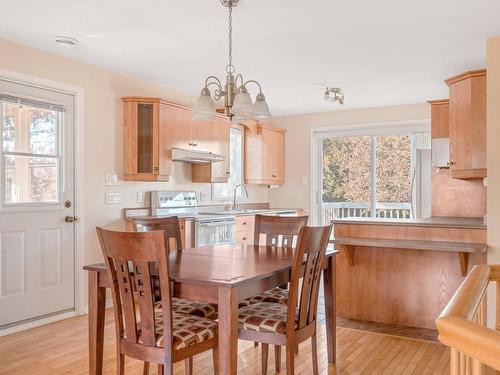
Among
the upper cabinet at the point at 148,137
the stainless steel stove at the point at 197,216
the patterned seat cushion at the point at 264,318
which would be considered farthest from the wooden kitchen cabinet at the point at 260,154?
the patterned seat cushion at the point at 264,318

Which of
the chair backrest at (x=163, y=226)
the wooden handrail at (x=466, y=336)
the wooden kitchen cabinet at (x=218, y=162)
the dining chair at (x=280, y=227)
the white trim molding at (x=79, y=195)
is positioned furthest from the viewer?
the wooden kitchen cabinet at (x=218, y=162)

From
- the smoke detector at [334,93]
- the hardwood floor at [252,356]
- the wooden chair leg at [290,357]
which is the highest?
the smoke detector at [334,93]

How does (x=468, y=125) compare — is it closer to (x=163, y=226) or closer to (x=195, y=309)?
(x=163, y=226)

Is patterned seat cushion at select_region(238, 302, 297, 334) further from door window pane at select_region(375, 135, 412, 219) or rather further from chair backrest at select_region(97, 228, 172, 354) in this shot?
door window pane at select_region(375, 135, 412, 219)

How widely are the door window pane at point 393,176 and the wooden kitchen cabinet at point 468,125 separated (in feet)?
7.68

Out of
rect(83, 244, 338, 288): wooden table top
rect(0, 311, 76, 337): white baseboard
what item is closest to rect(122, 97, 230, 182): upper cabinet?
rect(0, 311, 76, 337): white baseboard

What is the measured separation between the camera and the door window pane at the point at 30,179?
3705mm

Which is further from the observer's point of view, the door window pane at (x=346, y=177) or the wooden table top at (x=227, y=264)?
the door window pane at (x=346, y=177)

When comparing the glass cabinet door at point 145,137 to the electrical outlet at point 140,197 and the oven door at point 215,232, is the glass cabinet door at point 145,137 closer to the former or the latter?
the electrical outlet at point 140,197

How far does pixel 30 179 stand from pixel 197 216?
178 cm

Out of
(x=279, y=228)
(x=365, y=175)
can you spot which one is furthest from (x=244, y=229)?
(x=279, y=228)

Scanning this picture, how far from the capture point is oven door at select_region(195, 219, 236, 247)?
4.91 meters

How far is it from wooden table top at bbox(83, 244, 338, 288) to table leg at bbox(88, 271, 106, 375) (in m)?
0.10

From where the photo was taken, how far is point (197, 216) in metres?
5.06
